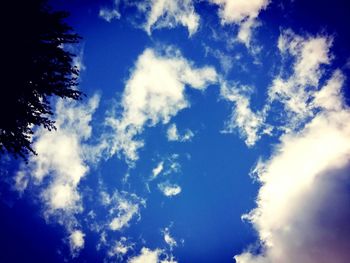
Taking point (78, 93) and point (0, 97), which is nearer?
point (0, 97)

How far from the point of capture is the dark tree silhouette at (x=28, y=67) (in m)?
7.50

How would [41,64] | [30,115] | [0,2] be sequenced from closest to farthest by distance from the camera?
[0,2] → [41,64] → [30,115]

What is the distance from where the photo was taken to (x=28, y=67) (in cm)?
780

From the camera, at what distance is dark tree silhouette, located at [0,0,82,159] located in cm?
750

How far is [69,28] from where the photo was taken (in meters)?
8.75

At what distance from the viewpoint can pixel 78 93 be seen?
903cm

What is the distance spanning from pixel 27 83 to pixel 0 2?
2.25 meters

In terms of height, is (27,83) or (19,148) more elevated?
(27,83)

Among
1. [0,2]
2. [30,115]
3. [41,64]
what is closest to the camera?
[0,2]

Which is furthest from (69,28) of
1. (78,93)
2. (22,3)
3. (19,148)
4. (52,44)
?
(19,148)

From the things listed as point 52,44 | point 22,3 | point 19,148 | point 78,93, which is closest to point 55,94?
point 78,93

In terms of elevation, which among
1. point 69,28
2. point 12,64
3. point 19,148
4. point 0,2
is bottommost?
point 19,148

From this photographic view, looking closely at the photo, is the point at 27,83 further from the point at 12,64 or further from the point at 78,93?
the point at 78,93

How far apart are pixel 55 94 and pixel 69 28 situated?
7.27ft
